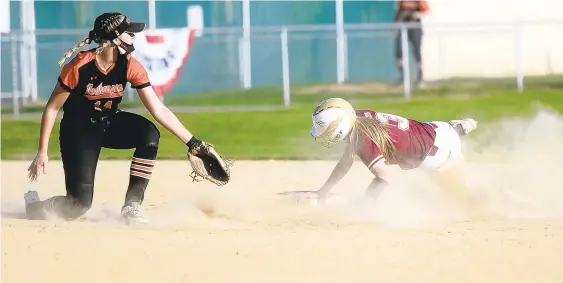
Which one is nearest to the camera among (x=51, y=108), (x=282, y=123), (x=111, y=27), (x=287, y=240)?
(x=287, y=240)

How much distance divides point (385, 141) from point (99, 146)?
1867 mm

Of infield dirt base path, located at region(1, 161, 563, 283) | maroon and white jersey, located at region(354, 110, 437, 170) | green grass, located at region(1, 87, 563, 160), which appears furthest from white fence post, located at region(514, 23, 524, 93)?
maroon and white jersey, located at region(354, 110, 437, 170)

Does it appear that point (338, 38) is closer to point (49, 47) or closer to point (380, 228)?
point (49, 47)

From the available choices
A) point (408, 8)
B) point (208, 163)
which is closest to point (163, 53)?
point (408, 8)

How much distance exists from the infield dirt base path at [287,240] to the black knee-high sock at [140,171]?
21 cm

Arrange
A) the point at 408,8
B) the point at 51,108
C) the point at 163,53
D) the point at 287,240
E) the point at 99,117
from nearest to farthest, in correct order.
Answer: the point at 287,240
the point at 51,108
the point at 99,117
the point at 163,53
the point at 408,8

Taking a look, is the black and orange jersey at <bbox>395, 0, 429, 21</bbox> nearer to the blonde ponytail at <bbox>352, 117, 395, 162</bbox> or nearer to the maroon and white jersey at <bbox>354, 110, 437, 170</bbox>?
the maroon and white jersey at <bbox>354, 110, 437, 170</bbox>

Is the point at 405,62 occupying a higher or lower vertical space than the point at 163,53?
lower

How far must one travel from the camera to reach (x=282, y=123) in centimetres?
1493

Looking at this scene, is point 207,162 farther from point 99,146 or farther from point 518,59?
point 518,59

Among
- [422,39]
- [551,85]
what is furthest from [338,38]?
[551,85]

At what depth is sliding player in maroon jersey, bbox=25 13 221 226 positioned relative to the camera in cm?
754

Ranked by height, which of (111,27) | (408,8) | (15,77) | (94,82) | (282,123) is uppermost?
(111,27)

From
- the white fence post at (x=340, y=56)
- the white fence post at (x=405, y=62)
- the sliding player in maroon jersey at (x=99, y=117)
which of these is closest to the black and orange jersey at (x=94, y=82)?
the sliding player in maroon jersey at (x=99, y=117)
